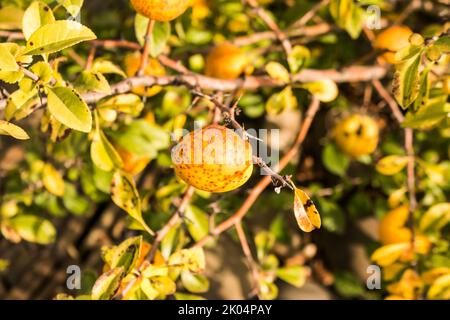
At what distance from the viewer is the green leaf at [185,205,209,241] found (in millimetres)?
1194

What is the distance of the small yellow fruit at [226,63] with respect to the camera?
1.34 metres

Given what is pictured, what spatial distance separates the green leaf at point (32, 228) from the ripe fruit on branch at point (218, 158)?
0.69 meters

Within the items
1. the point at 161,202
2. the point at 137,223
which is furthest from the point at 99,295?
the point at 161,202

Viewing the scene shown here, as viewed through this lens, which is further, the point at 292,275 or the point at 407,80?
the point at 292,275

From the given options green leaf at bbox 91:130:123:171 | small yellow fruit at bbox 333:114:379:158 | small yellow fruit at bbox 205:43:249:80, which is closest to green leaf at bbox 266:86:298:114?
small yellow fruit at bbox 205:43:249:80

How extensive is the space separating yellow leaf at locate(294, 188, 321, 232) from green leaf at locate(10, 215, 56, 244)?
0.80 meters

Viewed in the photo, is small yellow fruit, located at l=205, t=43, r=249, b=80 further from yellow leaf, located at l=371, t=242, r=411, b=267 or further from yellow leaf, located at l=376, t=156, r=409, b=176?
yellow leaf, located at l=371, t=242, r=411, b=267

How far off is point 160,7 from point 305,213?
1.38 ft

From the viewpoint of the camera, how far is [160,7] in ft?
3.02

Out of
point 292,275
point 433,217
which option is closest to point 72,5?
point 292,275

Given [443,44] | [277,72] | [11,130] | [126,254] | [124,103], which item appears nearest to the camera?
[11,130]

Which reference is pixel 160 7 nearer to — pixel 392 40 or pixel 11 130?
pixel 11 130

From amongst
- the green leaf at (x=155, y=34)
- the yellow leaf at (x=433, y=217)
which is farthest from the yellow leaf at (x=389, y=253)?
the green leaf at (x=155, y=34)

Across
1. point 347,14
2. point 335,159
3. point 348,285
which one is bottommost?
point 348,285
